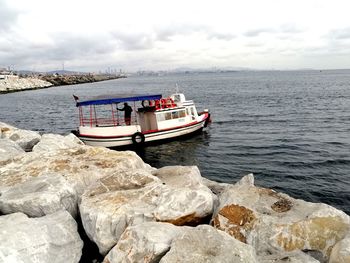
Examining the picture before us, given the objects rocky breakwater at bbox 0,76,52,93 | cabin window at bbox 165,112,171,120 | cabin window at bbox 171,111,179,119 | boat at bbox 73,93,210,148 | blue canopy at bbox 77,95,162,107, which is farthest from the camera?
rocky breakwater at bbox 0,76,52,93

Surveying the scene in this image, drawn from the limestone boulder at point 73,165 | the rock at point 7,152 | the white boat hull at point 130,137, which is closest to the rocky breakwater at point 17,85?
the white boat hull at point 130,137

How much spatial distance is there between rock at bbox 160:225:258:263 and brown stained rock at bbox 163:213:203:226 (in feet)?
3.56

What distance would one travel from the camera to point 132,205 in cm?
760

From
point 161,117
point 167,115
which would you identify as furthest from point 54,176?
point 167,115

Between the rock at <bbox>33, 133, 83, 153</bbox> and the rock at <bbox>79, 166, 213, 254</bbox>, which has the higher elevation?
the rock at <bbox>79, 166, 213, 254</bbox>

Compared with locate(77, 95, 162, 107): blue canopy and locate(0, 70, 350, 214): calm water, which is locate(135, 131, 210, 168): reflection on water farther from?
locate(77, 95, 162, 107): blue canopy

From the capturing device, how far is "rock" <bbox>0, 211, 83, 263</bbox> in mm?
6121

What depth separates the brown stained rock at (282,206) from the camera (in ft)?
25.8

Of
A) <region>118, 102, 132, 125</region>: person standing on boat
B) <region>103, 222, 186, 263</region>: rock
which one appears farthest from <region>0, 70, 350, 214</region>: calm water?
<region>103, 222, 186, 263</region>: rock

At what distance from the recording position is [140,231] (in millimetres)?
6293

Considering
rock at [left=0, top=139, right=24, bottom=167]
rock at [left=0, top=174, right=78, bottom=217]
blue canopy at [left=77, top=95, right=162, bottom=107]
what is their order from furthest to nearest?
blue canopy at [left=77, top=95, right=162, bottom=107]
rock at [left=0, top=139, right=24, bottom=167]
rock at [left=0, top=174, right=78, bottom=217]

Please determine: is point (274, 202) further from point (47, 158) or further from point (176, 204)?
point (47, 158)

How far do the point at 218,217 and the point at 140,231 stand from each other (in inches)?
80.0

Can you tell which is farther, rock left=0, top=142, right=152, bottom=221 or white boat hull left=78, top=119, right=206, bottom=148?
white boat hull left=78, top=119, right=206, bottom=148
